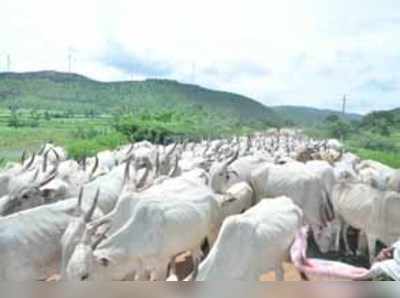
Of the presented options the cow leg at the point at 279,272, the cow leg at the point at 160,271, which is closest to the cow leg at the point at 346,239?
the cow leg at the point at 279,272

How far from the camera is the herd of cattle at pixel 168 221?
12.3 ft

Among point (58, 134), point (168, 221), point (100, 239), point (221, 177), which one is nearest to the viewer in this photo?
point (100, 239)

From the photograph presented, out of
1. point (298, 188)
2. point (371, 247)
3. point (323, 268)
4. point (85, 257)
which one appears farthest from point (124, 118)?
point (323, 268)

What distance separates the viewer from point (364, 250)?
6273 mm

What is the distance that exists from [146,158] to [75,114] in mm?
14630

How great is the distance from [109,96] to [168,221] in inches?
870

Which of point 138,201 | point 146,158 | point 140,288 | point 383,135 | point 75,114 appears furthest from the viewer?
point 75,114

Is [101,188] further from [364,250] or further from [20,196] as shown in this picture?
[364,250]

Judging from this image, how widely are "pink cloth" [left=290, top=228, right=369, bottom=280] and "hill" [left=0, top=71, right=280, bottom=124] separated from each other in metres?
16.9

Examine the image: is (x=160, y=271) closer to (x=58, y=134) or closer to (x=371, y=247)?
(x=371, y=247)

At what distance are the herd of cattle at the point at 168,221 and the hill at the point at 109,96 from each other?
14.6 meters

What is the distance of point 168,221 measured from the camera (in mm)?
4391

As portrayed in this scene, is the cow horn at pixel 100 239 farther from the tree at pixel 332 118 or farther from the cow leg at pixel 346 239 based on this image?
the tree at pixel 332 118

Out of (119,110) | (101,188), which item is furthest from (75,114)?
(101,188)
